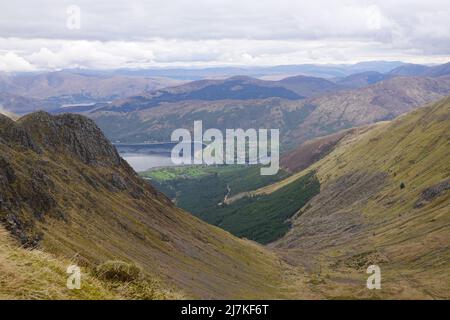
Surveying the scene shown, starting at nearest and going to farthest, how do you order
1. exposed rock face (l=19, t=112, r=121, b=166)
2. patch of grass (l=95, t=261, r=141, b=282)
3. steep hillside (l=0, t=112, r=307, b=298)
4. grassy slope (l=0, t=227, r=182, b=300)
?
grassy slope (l=0, t=227, r=182, b=300), patch of grass (l=95, t=261, r=141, b=282), steep hillside (l=0, t=112, r=307, b=298), exposed rock face (l=19, t=112, r=121, b=166)

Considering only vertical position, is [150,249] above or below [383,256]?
above

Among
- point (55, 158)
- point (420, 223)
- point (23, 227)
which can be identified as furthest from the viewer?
point (420, 223)

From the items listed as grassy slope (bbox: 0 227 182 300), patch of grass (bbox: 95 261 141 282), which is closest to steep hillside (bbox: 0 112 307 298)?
patch of grass (bbox: 95 261 141 282)

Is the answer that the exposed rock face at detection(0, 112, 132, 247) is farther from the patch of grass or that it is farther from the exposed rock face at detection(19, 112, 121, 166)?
the patch of grass

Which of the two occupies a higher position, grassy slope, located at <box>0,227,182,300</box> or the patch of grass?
grassy slope, located at <box>0,227,182,300</box>

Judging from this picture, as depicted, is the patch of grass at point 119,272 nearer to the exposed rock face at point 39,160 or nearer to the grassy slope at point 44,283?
the grassy slope at point 44,283

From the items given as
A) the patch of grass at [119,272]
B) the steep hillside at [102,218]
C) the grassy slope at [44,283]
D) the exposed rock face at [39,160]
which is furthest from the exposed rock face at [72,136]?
the grassy slope at [44,283]
